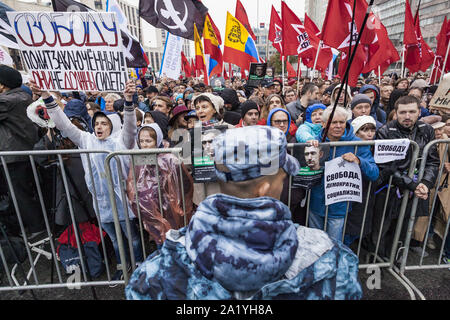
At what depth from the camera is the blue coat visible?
101 inches

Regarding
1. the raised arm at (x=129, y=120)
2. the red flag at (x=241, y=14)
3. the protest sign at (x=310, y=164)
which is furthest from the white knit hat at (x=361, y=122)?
the red flag at (x=241, y=14)

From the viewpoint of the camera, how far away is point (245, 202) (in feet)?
3.62

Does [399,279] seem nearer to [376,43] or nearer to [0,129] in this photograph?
[376,43]

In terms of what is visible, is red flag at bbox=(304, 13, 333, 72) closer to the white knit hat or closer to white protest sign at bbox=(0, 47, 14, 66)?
the white knit hat

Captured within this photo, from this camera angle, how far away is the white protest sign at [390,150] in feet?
8.14

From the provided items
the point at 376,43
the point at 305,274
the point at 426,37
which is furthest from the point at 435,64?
the point at 426,37

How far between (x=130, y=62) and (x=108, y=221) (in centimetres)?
302

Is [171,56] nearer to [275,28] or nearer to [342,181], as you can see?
[275,28]

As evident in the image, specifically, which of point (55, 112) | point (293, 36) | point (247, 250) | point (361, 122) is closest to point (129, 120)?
point (55, 112)

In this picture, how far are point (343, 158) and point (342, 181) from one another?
24 cm

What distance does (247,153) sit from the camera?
1.10 metres

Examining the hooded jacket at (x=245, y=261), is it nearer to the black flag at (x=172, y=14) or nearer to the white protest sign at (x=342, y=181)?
the white protest sign at (x=342, y=181)

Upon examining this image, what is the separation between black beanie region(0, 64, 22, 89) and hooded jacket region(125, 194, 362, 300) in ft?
11.0

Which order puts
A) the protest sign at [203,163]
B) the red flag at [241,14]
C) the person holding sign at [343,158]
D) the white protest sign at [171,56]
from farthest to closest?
the red flag at [241,14]
the white protest sign at [171,56]
the person holding sign at [343,158]
the protest sign at [203,163]
